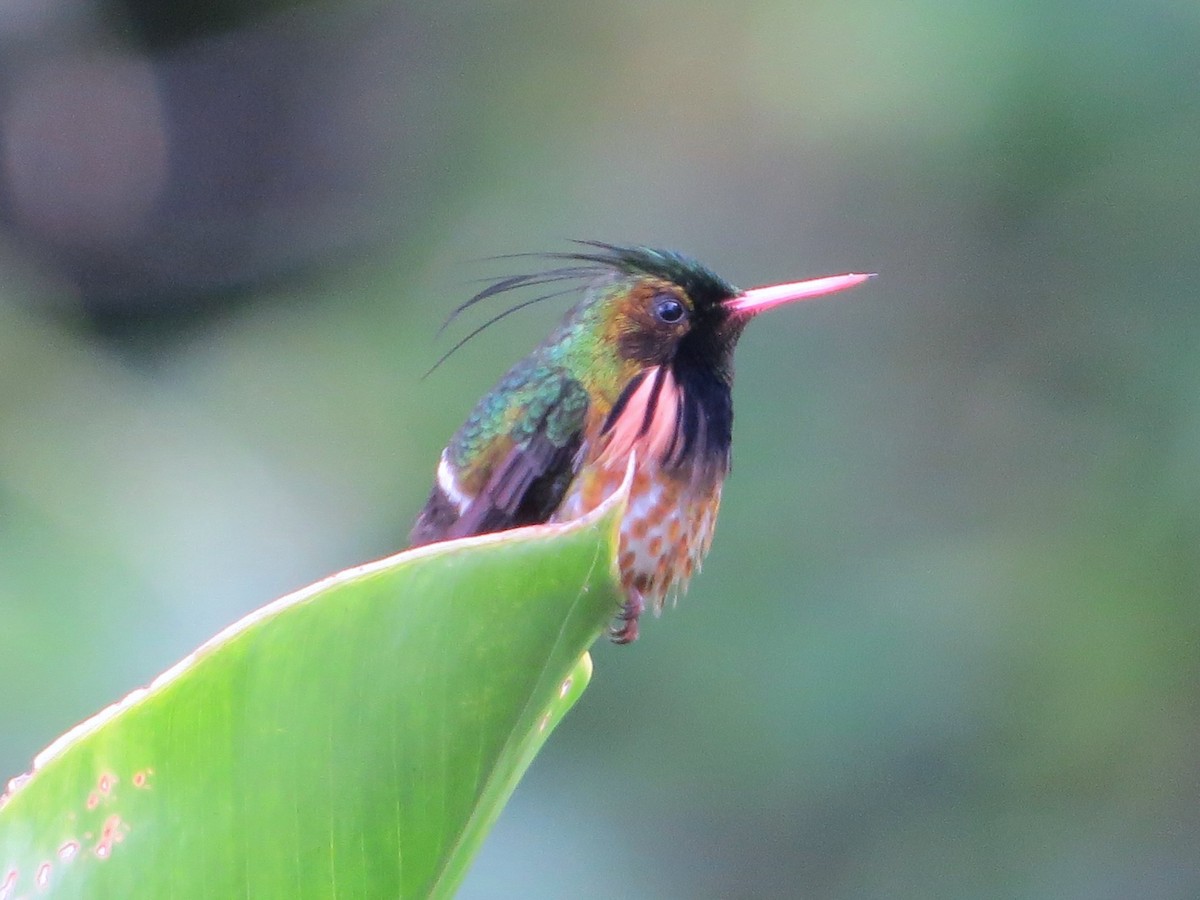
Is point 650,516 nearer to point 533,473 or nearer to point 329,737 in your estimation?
point 533,473

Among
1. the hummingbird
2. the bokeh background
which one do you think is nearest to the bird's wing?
the hummingbird

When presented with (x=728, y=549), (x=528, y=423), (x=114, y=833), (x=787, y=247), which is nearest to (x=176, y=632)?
(x=728, y=549)

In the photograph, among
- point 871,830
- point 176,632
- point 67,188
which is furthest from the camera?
point 67,188

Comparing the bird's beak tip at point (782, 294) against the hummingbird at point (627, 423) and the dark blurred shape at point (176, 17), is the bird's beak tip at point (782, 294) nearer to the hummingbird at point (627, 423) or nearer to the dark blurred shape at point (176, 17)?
the hummingbird at point (627, 423)

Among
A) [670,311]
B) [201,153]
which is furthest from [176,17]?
[670,311]

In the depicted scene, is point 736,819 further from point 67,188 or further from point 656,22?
point 67,188
